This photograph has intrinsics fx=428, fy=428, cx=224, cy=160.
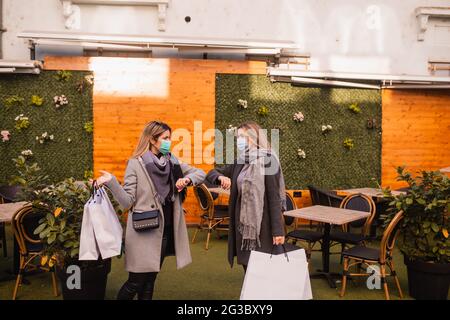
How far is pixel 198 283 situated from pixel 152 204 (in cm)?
206

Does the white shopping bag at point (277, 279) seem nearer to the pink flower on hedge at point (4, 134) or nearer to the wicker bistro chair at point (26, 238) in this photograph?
the wicker bistro chair at point (26, 238)

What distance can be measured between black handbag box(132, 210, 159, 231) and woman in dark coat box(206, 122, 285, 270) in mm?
554

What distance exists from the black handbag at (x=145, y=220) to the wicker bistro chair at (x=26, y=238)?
178cm

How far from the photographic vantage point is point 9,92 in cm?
783

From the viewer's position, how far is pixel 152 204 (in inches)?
121

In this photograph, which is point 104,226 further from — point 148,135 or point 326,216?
point 326,216


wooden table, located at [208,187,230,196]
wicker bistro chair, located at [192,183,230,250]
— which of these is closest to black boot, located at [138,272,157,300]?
wicker bistro chair, located at [192,183,230,250]

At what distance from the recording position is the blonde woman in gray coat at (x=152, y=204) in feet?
9.99

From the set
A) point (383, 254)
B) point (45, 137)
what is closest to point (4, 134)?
point (45, 137)

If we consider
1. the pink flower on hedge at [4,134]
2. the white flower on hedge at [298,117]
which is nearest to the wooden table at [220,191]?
the white flower on hedge at [298,117]

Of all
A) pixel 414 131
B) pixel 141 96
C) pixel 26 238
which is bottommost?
pixel 26 238
